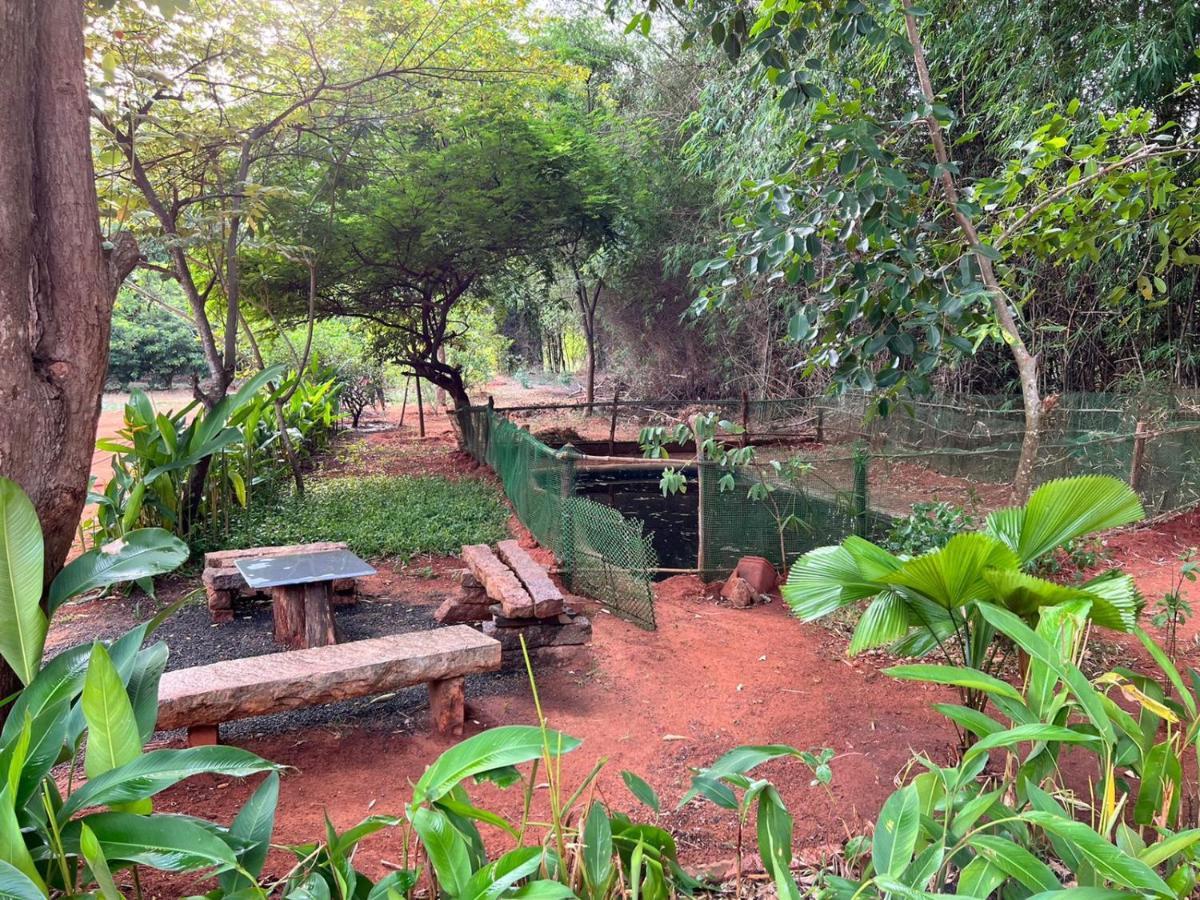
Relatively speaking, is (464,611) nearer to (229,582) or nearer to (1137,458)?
(229,582)

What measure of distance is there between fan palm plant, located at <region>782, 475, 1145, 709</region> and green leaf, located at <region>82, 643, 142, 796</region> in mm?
1695

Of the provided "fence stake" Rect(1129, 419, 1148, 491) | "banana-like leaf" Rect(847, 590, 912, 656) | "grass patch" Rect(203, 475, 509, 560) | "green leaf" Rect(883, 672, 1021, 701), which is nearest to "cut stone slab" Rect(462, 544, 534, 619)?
"grass patch" Rect(203, 475, 509, 560)

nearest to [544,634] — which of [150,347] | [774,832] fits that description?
[774,832]

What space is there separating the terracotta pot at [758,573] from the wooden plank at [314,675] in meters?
2.38

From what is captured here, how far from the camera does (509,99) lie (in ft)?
27.3

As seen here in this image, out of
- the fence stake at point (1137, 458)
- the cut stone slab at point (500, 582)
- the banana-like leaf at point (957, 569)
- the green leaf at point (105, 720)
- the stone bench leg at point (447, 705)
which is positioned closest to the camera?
the green leaf at point (105, 720)

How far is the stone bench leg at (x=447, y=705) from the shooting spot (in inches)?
112

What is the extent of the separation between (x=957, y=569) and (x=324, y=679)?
6.88ft

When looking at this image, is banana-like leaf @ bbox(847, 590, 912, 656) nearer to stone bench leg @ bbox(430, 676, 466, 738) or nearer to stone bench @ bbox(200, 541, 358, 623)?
stone bench leg @ bbox(430, 676, 466, 738)

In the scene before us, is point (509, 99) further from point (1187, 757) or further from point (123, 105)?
point (1187, 757)

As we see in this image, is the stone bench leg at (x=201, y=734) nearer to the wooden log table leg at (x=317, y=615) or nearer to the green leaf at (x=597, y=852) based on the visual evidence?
the wooden log table leg at (x=317, y=615)

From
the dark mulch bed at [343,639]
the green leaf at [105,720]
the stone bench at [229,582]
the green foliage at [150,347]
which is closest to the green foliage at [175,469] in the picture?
the stone bench at [229,582]

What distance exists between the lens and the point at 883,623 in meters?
2.06

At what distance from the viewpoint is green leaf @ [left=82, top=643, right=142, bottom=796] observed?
1.34 metres
